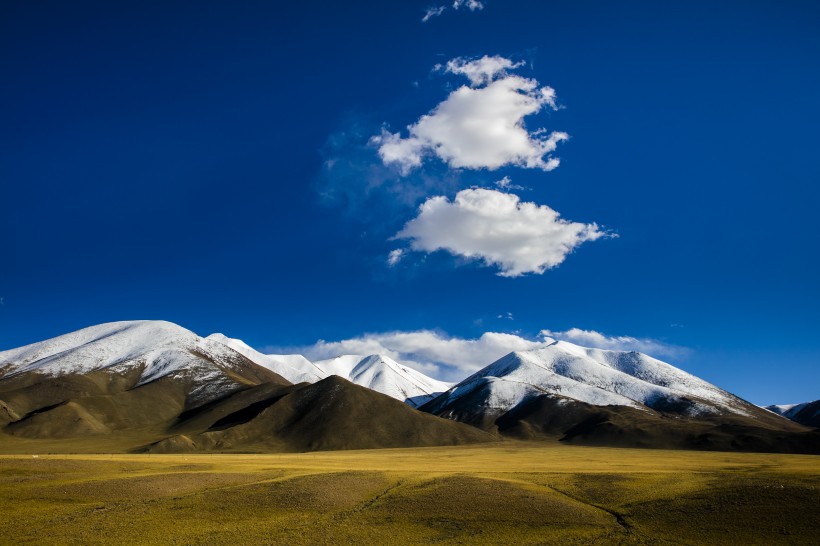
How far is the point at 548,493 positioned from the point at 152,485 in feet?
153

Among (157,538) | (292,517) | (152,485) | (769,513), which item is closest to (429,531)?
(292,517)

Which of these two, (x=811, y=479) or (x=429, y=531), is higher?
(x=811, y=479)

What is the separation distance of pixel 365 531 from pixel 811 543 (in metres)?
34.2

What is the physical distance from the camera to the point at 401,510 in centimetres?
5281

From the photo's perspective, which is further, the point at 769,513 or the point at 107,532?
the point at 769,513

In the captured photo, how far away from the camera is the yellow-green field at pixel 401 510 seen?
42969 millimetres

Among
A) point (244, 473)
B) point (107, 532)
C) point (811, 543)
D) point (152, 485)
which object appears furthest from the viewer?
point (244, 473)

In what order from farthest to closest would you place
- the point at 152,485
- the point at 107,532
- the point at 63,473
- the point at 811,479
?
the point at 63,473 → the point at 152,485 → the point at 811,479 → the point at 107,532

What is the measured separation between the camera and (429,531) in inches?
1788

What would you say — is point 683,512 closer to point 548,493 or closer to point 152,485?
point 548,493

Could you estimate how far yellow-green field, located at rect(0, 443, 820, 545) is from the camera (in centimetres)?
4297

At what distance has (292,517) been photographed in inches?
1959

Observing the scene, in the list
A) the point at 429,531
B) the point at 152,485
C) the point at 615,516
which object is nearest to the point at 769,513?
the point at 615,516

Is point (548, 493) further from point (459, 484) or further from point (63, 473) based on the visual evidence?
point (63, 473)
